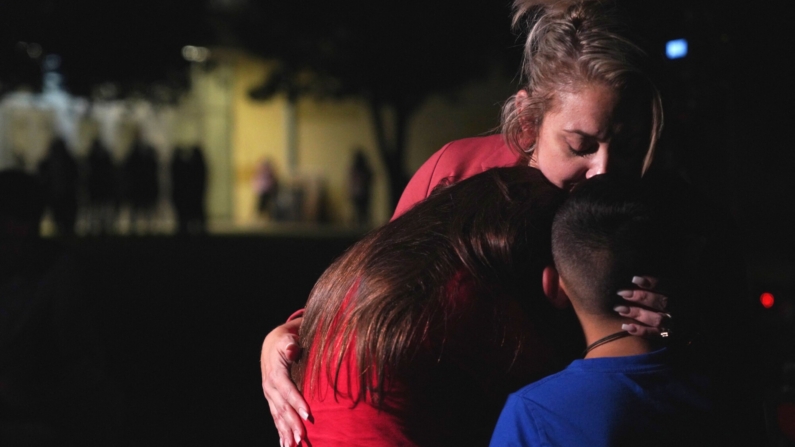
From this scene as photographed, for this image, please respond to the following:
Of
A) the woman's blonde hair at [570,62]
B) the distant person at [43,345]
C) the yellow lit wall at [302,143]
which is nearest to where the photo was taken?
the woman's blonde hair at [570,62]

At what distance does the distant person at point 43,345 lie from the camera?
3736 mm

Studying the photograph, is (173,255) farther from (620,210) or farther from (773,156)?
(620,210)

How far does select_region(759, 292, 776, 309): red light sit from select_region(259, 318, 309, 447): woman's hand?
11.8ft

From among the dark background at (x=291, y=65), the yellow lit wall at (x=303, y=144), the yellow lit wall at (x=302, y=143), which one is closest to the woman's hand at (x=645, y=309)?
the dark background at (x=291, y=65)

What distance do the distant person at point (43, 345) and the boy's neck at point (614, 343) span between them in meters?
2.67

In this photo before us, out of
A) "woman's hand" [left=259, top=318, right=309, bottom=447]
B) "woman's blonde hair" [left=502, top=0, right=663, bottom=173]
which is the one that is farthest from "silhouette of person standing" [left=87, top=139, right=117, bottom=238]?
"woman's hand" [left=259, top=318, right=309, bottom=447]

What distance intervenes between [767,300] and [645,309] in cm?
370

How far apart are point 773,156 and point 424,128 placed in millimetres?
10551

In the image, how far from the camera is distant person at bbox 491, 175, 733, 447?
1678 millimetres

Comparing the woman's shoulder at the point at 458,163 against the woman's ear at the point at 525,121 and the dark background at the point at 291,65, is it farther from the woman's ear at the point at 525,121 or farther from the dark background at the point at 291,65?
the dark background at the point at 291,65

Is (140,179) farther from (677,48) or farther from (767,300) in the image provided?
(767,300)

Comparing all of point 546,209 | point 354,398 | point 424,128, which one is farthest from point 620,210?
point 424,128

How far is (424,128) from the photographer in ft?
85.6

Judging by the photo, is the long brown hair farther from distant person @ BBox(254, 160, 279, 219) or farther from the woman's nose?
distant person @ BBox(254, 160, 279, 219)
